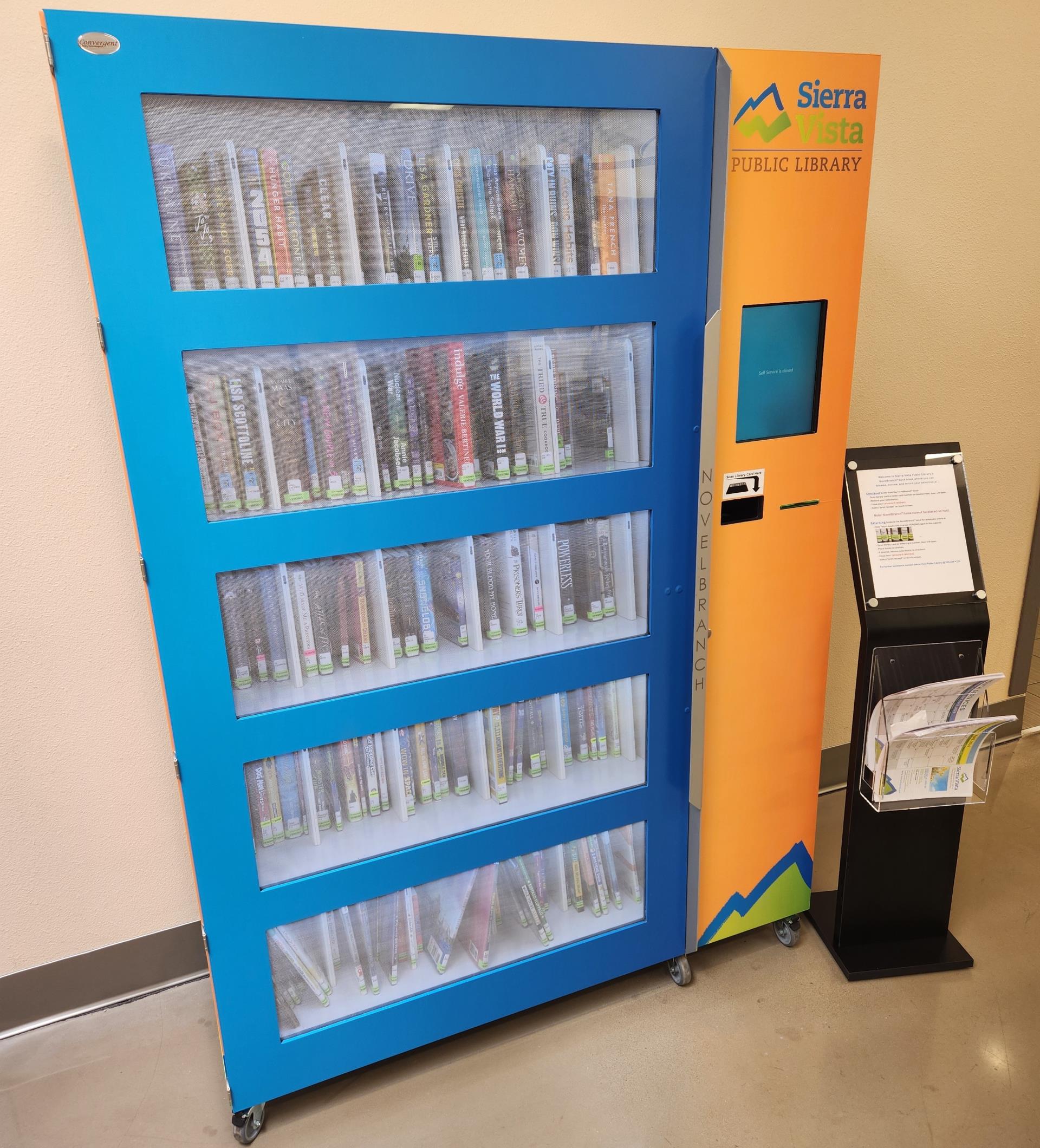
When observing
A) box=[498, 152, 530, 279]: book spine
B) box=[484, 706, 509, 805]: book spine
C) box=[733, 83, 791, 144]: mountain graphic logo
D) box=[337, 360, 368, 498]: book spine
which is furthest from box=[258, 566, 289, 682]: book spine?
box=[733, 83, 791, 144]: mountain graphic logo

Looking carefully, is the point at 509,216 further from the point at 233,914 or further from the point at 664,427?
the point at 233,914

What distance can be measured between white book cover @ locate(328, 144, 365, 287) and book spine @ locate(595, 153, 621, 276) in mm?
539

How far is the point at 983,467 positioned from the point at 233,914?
3.04 m

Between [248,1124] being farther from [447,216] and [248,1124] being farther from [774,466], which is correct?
[447,216]

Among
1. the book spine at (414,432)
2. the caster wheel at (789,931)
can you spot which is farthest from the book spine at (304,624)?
the caster wheel at (789,931)

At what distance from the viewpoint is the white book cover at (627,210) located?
1.85 metres

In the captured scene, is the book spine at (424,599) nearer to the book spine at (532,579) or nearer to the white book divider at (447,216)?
the book spine at (532,579)

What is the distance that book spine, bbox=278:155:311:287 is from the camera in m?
1.63

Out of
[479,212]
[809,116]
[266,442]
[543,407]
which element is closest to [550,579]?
[543,407]

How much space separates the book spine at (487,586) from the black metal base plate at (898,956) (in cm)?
139

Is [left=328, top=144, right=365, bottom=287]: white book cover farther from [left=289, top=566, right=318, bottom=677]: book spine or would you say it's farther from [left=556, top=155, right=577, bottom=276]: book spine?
[left=289, top=566, right=318, bottom=677]: book spine

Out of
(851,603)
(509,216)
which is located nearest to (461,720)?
(509,216)

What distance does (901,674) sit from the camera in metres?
2.17

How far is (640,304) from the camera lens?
1862 mm
